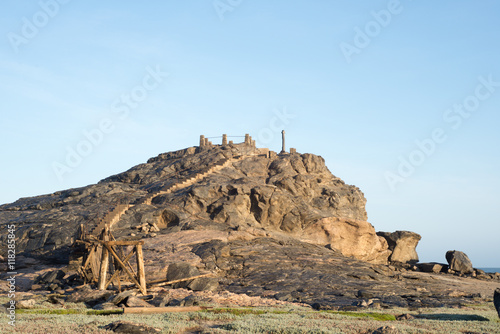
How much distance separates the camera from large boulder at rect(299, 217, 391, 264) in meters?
60.3

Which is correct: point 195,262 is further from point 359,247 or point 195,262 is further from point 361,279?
point 359,247

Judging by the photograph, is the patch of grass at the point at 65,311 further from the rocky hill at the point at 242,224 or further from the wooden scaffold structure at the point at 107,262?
the rocky hill at the point at 242,224

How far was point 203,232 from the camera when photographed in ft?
169

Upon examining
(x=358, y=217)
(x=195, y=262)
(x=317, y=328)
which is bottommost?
(x=317, y=328)

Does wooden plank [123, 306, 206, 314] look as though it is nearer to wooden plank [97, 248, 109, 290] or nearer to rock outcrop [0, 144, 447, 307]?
rock outcrop [0, 144, 447, 307]

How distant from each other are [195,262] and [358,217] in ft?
96.5

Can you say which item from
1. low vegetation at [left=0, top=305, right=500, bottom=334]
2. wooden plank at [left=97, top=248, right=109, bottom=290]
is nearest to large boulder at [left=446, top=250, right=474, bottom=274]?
low vegetation at [left=0, top=305, right=500, bottom=334]

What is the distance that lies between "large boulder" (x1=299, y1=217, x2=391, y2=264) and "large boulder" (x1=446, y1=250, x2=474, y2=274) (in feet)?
28.3

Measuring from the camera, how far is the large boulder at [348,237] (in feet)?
198

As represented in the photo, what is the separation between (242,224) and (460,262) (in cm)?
3058

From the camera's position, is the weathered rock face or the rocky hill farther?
the weathered rock face

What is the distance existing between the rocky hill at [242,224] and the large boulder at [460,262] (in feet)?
19.6

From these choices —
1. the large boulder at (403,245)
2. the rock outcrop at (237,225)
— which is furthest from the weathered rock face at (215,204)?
the large boulder at (403,245)

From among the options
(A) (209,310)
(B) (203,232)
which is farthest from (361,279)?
(A) (209,310)
